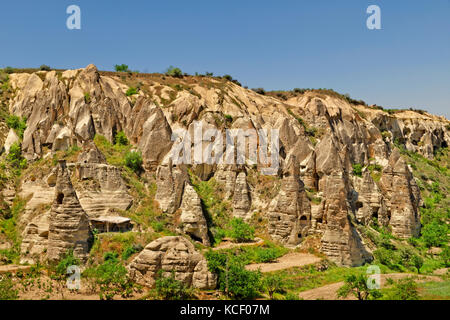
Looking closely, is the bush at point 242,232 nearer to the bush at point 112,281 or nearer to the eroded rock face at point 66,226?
the bush at point 112,281

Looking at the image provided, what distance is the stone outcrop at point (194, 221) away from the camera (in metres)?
32.4

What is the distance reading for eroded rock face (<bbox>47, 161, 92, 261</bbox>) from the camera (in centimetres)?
2512

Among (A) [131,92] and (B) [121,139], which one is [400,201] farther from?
(A) [131,92]

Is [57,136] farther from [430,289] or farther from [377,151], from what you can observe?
[377,151]

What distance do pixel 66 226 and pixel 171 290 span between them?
8941mm

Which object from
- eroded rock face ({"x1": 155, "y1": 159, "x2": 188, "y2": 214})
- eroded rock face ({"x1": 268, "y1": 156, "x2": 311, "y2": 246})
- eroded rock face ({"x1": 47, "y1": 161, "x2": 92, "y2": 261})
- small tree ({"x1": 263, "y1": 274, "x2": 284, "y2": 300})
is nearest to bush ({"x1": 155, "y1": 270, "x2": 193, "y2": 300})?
small tree ({"x1": 263, "y1": 274, "x2": 284, "y2": 300})

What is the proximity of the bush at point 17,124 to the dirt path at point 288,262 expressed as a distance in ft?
92.5

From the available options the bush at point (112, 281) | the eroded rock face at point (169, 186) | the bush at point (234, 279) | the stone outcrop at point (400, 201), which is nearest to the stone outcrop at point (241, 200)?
the eroded rock face at point (169, 186)

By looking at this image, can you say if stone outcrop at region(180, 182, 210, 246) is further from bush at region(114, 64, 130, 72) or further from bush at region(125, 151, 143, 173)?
bush at region(114, 64, 130, 72)

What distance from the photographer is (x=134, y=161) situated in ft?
122
